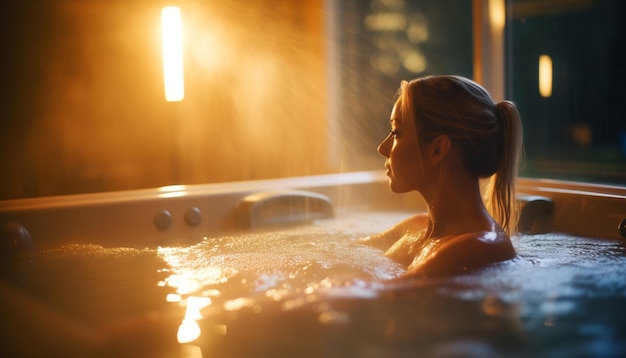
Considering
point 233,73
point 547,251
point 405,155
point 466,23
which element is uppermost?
point 466,23

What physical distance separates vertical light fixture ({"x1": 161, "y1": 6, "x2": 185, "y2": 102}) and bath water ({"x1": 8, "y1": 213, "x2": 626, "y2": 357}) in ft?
3.54

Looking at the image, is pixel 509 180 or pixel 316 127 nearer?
pixel 509 180

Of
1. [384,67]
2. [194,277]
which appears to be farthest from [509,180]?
[384,67]

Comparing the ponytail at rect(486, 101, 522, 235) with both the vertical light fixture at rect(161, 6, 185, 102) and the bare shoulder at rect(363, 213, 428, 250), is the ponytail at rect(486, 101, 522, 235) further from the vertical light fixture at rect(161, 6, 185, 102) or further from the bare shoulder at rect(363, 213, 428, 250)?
the vertical light fixture at rect(161, 6, 185, 102)

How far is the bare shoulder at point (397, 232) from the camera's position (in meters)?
1.77

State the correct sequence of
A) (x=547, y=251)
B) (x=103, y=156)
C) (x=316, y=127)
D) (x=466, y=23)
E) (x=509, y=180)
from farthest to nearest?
1. (x=466, y=23)
2. (x=316, y=127)
3. (x=103, y=156)
4. (x=547, y=251)
5. (x=509, y=180)

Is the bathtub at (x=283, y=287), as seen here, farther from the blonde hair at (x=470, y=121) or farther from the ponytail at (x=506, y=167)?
the blonde hair at (x=470, y=121)

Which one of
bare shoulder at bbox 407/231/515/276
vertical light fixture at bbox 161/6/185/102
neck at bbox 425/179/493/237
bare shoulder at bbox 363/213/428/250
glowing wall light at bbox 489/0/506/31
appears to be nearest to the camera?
bare shoulder at bbox 407/231/515/276

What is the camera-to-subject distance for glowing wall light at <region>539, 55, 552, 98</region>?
9.77 ft

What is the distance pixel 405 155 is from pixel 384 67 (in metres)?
2.42

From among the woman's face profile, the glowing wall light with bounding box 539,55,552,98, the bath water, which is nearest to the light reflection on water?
the bath water

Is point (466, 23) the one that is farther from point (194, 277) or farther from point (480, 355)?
point (480, 355)

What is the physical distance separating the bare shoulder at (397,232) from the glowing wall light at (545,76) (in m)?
1.54

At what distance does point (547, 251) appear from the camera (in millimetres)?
1686
